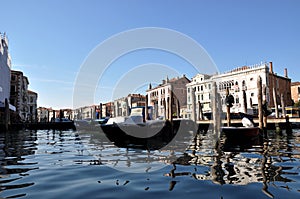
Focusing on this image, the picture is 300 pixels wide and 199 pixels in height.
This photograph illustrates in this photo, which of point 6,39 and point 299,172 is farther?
point 6,39

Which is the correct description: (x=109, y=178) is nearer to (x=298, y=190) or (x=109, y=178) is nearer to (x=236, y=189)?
(x=236, y=189)

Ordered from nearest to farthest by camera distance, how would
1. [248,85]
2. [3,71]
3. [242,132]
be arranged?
[242,132]
[3,71]
[248,85]

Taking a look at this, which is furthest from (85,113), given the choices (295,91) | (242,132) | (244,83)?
(242,132)

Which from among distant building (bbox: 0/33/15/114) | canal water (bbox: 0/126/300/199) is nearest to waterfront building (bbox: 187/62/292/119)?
distant building (bbox: 0/33/15/114)

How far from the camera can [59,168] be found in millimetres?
6645

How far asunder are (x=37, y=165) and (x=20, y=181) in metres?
1.99

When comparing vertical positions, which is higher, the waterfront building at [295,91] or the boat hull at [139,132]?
the waterfront building at [295,91]

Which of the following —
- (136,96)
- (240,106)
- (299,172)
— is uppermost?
(136,96)

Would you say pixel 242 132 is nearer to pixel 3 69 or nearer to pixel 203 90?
pixel 3 69

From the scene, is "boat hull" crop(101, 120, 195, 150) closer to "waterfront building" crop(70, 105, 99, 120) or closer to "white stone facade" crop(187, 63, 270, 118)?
"white stone facade" crop(187, 63, 270, 118)

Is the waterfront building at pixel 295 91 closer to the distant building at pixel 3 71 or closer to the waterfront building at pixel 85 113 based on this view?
the waterfront building at pixel 85 113

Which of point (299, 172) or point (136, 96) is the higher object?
point (136, 96)

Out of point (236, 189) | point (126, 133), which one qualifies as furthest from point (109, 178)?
point (126, 133)

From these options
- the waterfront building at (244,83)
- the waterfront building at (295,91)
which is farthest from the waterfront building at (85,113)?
the waterfront building at (295,91)
